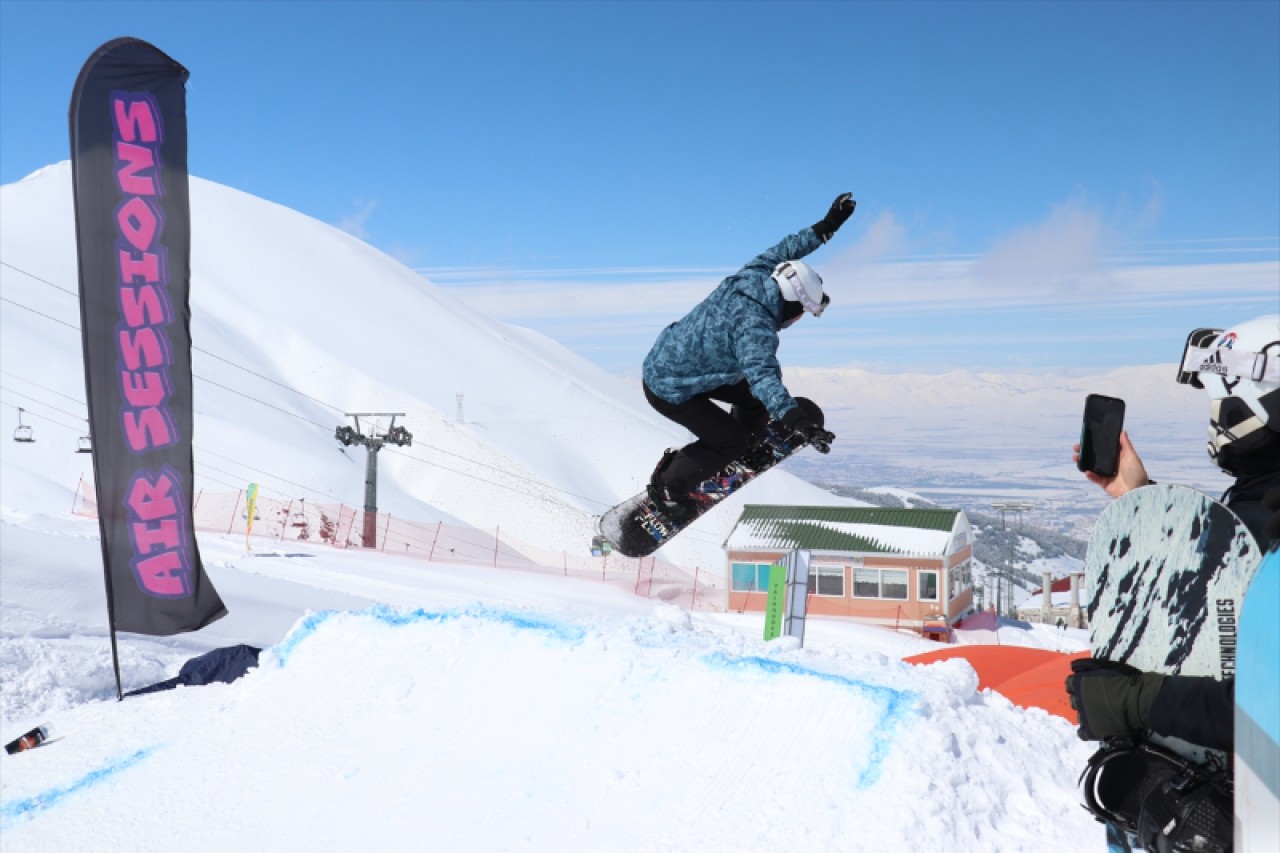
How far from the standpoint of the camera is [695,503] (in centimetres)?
659

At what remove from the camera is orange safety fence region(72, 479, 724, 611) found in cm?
3125

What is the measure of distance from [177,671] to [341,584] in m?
10.1

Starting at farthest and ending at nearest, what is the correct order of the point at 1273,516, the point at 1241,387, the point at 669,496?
the point at 669,496 → the point at 1241,387 → the point at 1273,516

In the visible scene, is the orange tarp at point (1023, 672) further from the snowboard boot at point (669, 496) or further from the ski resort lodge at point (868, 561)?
the ski resort lodge at point (868, 561)

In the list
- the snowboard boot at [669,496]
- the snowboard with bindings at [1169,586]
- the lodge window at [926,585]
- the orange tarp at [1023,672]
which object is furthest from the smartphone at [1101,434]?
the lodge window at [926,585]

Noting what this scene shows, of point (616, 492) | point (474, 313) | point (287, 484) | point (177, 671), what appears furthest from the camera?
point (474, 313)

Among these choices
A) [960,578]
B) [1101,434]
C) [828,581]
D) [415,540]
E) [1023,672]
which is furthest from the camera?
[415,540]

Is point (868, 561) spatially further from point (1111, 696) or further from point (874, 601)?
point (1111, 696)

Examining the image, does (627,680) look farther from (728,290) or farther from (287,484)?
(287,484)

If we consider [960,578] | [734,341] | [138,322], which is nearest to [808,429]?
[734,341]

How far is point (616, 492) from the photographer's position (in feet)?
251

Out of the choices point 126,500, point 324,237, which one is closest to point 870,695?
point 126,500

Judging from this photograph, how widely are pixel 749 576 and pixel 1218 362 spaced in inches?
1100

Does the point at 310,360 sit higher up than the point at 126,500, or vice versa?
the point at 310,360
